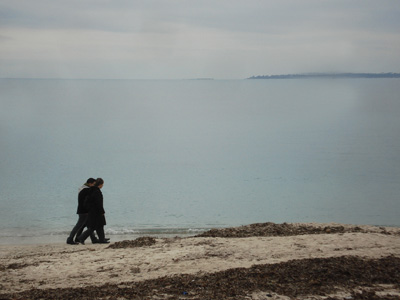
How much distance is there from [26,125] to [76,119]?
11.7 metres

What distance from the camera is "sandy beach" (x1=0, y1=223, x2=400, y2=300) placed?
307 inches

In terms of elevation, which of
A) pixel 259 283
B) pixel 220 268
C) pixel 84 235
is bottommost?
pixel 259 283

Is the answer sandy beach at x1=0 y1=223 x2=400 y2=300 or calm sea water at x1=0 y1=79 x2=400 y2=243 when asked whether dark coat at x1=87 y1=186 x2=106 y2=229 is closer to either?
sandy beach at x1=0 y1=223 x2=400 y2=300

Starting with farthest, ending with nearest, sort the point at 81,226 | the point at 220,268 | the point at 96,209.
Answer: the point at 81,226
the point at 96,209
the point at 220,268

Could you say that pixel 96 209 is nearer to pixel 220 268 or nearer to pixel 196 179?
pixel 220 268

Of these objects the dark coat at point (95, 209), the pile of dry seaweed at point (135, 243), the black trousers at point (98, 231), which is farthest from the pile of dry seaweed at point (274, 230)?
the dark coat at point (95, 209)

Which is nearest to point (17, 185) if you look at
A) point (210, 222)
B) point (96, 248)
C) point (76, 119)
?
point (210, 222)

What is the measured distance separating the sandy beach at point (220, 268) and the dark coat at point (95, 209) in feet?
2.09

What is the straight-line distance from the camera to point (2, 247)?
13359 mm

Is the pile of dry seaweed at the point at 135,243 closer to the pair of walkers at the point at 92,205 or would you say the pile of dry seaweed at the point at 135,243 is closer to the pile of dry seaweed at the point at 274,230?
the pair of walkers at the point at 92,205

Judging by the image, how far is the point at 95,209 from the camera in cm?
1202

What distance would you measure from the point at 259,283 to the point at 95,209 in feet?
17.7

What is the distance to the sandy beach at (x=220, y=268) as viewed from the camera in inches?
307

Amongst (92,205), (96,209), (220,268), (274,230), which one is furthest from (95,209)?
A: (274,230)
